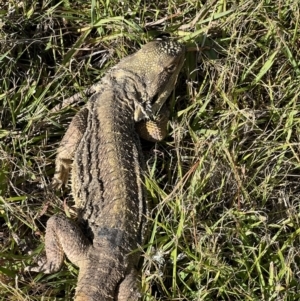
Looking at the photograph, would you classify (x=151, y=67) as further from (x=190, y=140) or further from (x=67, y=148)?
(x=67, y=148)

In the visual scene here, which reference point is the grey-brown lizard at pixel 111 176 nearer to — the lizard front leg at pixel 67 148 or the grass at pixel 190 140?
the lizard front leg at pixel 67 148

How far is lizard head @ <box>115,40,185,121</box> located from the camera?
4.63 meters

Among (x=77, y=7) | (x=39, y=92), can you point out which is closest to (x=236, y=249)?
(x=39, y=92)

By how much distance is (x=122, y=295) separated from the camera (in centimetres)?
395

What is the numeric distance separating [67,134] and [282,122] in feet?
5.21

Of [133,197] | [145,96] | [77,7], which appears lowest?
[133,197]

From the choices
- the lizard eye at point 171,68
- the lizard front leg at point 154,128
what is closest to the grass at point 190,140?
the lizard front leg at point 154,128

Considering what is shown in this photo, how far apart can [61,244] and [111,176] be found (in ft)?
1.84

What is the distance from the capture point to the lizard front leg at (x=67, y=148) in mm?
4520

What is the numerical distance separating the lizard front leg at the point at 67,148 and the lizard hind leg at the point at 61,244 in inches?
16.6

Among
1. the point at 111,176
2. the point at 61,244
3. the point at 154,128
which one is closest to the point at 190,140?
the point at 154,128

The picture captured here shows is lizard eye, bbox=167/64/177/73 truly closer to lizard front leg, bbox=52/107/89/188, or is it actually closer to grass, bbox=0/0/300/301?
grass, bbox=0/0/300/301

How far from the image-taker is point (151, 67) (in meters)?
4.64

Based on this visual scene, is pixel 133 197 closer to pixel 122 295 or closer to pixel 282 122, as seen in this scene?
pixel 122 295
